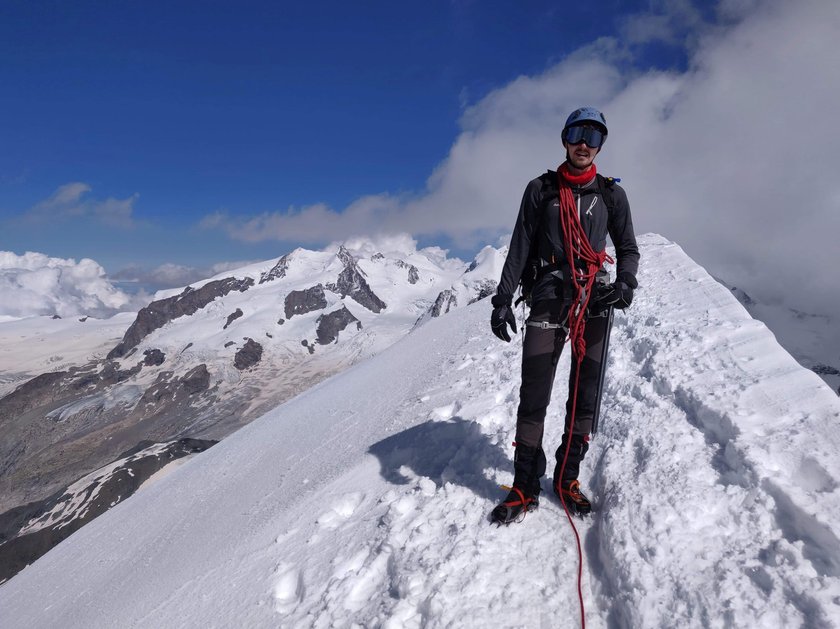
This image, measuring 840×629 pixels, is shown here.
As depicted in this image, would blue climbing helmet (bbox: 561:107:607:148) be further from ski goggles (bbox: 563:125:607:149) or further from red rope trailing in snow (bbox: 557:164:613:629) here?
red rope trailing in snow (bbox: 557:164:613:629)

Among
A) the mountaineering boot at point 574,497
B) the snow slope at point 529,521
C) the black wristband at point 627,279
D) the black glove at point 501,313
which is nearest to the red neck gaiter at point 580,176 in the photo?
the black wristband at point 627,279

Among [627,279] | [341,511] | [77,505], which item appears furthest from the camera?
[77,505]

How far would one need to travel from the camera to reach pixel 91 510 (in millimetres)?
43844

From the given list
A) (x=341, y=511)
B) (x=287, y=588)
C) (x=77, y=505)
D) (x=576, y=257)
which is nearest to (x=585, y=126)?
(x=576, y=257)

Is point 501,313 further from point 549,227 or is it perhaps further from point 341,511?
point 341,511

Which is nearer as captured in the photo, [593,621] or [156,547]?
[593,621]

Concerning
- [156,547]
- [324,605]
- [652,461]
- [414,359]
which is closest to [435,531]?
[324,605]

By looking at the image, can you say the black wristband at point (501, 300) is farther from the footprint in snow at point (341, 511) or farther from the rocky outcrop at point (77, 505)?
the rocky outcrop at point (77, 505)

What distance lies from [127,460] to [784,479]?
182 ft

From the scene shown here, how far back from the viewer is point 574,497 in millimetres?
4477

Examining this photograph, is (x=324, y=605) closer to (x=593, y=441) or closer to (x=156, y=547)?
(x=593, y=441)

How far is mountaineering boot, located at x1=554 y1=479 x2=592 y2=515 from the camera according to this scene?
14.4ft

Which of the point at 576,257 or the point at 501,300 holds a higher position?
the point at 576,257

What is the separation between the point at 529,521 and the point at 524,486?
319 millimetres
